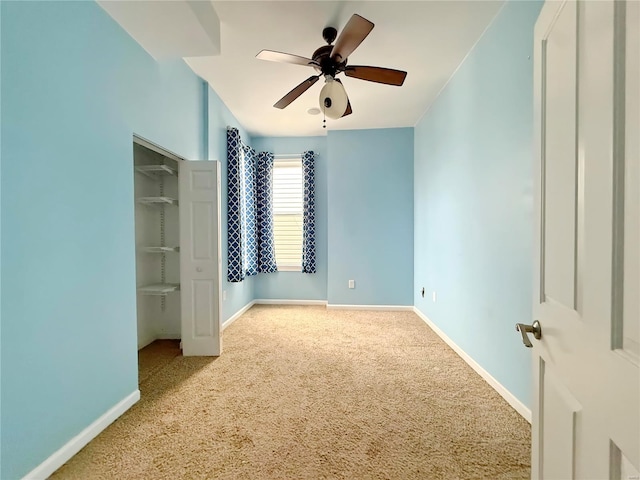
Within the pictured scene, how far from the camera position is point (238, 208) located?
3861 mm

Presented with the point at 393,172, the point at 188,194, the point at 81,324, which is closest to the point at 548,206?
the point at 81,324

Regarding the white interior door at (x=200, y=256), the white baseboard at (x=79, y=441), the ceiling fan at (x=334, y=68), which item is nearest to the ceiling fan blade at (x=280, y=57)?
the ceiling fan at (x=334, y=68)

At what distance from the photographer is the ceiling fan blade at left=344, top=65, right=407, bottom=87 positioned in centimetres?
219

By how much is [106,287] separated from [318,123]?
343 cm

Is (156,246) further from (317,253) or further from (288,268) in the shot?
(317,253)

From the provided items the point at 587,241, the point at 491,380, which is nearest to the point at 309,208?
the point at 491,380

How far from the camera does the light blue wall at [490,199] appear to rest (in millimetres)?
1880

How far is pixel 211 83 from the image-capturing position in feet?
10.4

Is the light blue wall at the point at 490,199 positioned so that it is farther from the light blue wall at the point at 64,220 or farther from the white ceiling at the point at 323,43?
the light blue wall at the point at 64,220

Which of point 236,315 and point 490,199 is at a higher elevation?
point 490,199

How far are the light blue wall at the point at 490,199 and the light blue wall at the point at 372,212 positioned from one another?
1028mm

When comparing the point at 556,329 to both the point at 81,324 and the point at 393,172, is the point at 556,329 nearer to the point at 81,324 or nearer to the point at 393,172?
the point at 81,324

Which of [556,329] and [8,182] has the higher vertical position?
[8,182]

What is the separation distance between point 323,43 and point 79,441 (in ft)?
10.4
